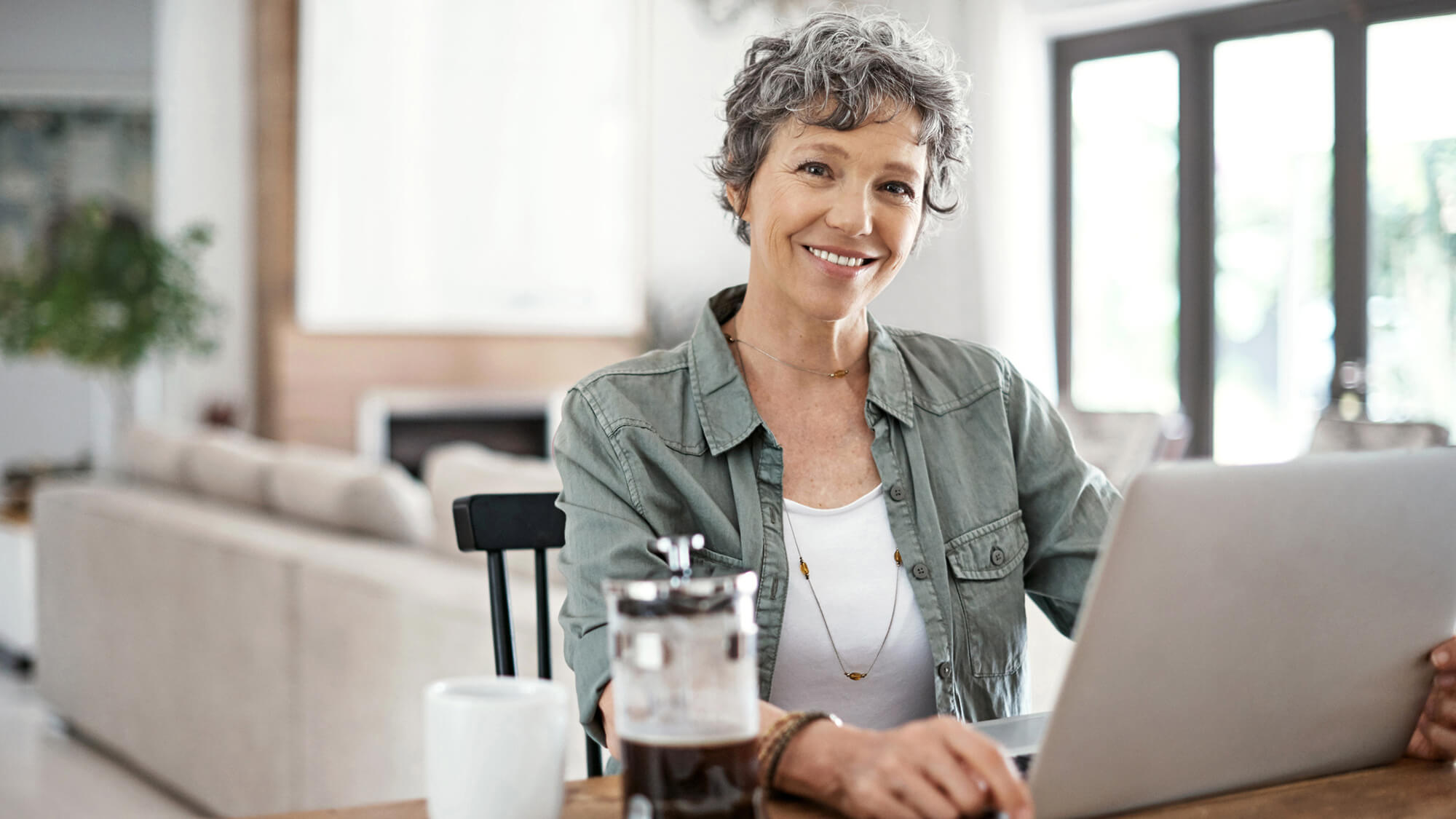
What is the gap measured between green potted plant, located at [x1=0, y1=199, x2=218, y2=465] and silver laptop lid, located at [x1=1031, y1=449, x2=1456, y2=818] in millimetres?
4752

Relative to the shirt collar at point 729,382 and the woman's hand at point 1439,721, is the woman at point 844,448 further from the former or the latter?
the woman's hand at point 1439,721

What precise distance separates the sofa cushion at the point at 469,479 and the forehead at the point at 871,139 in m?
1.14

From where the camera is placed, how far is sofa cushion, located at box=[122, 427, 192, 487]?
11.9 feet

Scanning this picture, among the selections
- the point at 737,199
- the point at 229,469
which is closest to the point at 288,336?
the point at 229,469

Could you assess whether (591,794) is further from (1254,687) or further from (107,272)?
(107,272)

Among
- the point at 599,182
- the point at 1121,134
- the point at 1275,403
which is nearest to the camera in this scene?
the point at 1275,403

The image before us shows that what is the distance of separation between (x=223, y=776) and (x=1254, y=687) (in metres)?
2.63

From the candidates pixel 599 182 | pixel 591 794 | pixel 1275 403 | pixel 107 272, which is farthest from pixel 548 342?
pixel 591 794

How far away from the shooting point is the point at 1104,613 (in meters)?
0.69

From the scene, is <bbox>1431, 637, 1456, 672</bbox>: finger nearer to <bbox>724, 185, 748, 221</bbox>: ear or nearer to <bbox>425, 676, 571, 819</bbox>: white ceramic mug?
<bbox>425, 676, 571, 819</bbox>: white ceramic mug

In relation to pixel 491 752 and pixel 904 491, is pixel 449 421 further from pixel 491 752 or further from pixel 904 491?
pixel 491 752

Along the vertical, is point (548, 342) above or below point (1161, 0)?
below

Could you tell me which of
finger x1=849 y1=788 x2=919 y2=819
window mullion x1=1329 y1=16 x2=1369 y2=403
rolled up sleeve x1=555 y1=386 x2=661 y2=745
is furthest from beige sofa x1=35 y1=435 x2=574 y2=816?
window mullion x1=1329 y1=16 x2=1369 y2=403

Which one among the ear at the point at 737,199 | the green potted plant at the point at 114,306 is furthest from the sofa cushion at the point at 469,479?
the green potted plant at the point at 114,306
